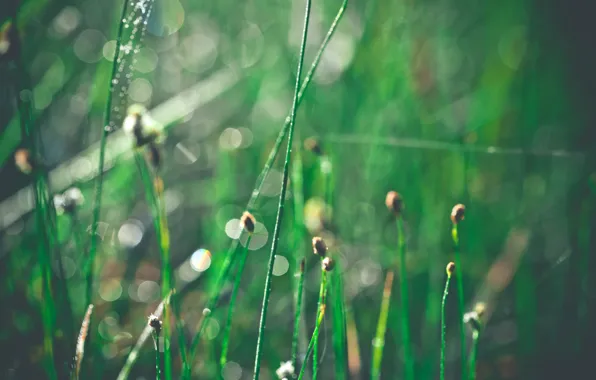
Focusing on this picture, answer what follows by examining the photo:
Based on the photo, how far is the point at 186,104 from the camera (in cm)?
133

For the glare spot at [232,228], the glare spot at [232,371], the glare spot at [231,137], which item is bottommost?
the glare spot at [232,371]

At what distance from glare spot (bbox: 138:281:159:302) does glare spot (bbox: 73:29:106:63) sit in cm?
93

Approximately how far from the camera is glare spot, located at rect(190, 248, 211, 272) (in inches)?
47.6

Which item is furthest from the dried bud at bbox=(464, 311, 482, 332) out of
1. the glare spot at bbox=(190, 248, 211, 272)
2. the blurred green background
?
the glare spot at bbox=(190, 248, 211, 272)

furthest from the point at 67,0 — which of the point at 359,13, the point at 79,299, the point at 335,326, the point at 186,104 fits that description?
the point at 335,326

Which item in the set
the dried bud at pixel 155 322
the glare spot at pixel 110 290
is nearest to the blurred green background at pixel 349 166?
the glare spot at pixel 110 290

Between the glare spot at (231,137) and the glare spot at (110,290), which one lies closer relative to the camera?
the glare spot at (110,290)

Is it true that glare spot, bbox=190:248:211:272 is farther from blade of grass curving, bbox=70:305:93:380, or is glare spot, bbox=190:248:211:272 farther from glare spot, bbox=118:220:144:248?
blade of grass curving, bbox=70:305:93:380

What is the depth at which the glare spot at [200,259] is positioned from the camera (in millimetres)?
1209

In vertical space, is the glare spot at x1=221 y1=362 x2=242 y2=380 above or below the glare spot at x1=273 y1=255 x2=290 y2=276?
below

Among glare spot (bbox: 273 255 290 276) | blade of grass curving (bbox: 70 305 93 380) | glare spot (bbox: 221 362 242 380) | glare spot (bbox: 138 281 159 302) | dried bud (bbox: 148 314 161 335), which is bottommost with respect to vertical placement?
glare spot (bbox: 221 362 242 380)

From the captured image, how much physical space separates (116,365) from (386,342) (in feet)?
1.65

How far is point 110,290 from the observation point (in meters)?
1.19

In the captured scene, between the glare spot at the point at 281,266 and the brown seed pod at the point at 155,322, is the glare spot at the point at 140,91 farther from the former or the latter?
the brown seed pod at the point at 155,322
